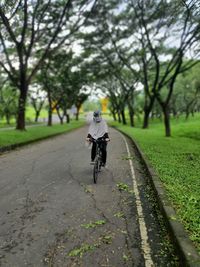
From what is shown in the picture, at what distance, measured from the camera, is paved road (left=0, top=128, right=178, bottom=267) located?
4.91m

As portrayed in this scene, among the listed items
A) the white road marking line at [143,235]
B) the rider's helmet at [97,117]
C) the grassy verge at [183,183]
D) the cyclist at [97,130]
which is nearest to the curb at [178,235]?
the grassy verge at [183,183]

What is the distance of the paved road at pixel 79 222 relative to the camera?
491 cm

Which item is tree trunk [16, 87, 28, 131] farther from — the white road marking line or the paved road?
the white road marking line

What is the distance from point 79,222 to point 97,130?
15.0 ft

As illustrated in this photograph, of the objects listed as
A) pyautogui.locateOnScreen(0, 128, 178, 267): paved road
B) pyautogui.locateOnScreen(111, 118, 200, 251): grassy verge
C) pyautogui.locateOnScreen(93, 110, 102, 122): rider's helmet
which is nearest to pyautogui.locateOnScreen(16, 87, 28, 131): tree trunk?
pyautogui.locateOnScreen(111, 118, 200, 251): grassy verge

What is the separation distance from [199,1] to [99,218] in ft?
29.2

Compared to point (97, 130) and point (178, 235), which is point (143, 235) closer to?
point (178, 235)

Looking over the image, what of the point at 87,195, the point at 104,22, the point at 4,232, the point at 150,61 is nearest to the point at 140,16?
the point at 104,22

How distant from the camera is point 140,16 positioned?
1094 inches

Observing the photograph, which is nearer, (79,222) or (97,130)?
(79,222)

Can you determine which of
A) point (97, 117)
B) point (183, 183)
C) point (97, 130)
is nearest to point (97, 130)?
point (97, 130)

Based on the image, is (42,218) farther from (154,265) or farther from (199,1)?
(199,1)

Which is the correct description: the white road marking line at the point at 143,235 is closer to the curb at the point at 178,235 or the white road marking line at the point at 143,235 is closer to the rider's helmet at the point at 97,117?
the curb at the point at 178,235

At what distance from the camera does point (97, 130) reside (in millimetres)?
10531
